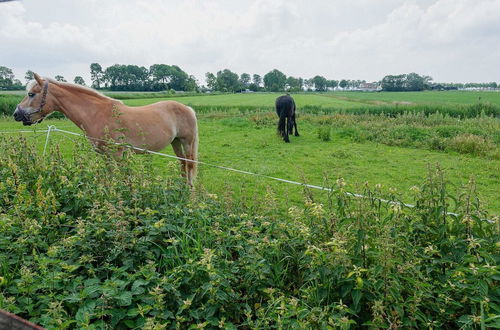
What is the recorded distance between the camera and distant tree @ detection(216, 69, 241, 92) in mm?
95000

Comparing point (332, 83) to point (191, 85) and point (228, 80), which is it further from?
point (191, 85)

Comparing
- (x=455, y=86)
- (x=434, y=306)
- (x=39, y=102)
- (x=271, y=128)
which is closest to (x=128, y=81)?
(x=271, y=128)

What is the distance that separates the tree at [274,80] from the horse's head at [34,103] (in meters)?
104

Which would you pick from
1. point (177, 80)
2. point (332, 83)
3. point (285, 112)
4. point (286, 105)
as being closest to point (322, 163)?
point (285, 112)

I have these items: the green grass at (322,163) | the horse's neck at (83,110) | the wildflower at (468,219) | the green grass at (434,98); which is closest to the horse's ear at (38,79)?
the horse's neck at (83,110)

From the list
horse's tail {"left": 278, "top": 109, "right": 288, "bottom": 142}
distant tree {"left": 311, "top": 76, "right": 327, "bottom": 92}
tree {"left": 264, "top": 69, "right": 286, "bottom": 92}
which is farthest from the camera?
distant tree {"left": 311, "top": 76, "right": 327, "bottom": 92}

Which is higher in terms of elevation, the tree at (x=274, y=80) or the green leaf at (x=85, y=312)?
the tree at (x=274, y=80)

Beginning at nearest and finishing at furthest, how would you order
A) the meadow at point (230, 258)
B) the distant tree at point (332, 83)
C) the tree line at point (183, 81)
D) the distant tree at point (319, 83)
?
the meadow at point (230, 258) → the tree line at point (183, 81) → the distant tree at point (319, 83) → the distant tree at point (332, 83)

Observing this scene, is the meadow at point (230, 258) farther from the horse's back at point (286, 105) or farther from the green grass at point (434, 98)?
the green grass at point (434, 98)

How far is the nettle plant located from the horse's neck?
7.35 ft

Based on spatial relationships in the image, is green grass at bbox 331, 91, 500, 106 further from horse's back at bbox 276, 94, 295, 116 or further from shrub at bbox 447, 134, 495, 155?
horse's back at bbox 276, 94, 295, 116

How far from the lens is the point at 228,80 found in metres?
99.8

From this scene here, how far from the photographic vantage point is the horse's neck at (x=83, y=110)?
4.69 m

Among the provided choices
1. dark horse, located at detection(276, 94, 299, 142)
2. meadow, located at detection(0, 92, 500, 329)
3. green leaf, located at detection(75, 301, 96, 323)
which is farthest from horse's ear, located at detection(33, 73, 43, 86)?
dark horse, located at detection(276, 94, 299, 142)
